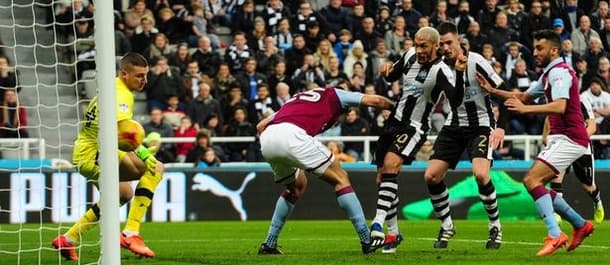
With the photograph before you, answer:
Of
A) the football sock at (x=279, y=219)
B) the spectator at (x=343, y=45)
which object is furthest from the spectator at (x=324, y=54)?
the football sock at (x=279, y=219)

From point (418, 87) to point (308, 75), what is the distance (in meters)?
10.5

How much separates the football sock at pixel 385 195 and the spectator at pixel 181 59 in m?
11.0

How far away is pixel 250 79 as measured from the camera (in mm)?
22875

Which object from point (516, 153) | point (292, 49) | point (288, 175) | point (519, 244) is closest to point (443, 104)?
point (516, 153)

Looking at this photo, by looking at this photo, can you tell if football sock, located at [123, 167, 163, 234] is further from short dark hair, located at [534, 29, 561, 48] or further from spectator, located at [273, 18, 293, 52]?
spectator, located at [273, 18, 293, 52]

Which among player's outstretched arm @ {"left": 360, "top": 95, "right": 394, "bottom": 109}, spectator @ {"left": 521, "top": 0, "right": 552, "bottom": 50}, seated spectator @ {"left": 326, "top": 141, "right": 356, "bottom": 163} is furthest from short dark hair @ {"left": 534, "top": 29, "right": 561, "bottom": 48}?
spectator @ {"left": 521, "top": 0, "right": 552, "bottom": 50}

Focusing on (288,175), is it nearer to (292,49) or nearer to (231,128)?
(231,128)

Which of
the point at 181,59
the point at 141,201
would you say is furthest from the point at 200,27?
the point at 141,201

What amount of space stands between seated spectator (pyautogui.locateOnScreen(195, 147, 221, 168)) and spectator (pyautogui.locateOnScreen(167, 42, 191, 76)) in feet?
9.12

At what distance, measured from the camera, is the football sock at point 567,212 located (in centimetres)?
1210

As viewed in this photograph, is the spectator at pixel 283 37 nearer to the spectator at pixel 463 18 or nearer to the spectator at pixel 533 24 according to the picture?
the spectator at pixel 463 18

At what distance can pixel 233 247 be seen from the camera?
13.3 m

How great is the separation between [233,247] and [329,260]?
2.33m

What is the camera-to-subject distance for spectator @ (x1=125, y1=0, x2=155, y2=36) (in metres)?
23.4
